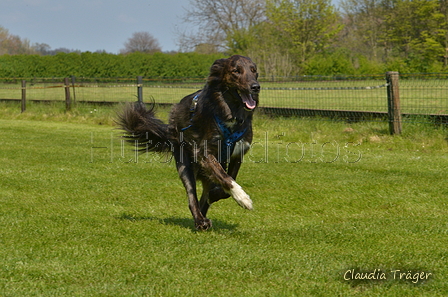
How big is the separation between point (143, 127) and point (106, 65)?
36.6 m

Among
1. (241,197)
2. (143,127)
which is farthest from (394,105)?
(241,197)

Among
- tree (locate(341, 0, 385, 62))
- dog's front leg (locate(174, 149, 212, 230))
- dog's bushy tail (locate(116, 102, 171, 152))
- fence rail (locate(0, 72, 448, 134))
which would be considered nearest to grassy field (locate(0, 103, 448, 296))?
dog's front leg (locate(174, 149, 212, 230))

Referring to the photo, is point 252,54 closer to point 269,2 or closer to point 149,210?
point 269,2

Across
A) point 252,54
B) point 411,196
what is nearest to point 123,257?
point 411,196

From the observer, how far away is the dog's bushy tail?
590 cm

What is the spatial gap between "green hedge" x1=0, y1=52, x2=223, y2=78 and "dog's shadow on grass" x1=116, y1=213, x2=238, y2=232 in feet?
115

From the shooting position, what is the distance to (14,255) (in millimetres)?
4184

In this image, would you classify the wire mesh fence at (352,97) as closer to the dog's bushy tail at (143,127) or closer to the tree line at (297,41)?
the dog's bushy tail at (143,127)

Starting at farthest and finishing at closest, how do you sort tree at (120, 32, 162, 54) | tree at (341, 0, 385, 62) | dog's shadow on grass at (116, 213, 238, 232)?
tree at (120, 32, 162, 54) → tree at (341, 0, 385, 62) → dog's shadow on grass at (116, 213, 238, 232)

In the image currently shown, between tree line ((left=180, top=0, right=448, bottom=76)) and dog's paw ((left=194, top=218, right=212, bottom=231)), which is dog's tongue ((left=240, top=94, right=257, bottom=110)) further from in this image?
tree line ((left=180, top=0, right=448, bottom=76))

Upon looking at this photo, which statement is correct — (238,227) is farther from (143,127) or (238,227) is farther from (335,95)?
(335,95)

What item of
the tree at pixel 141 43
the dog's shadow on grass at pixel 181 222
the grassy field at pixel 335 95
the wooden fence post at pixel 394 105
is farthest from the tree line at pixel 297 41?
the tree at pixel 141 43

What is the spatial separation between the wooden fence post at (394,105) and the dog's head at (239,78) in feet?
23.4

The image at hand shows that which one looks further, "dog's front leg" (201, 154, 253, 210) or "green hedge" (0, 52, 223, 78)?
"green hedge" (0, 52, 223, 78)
